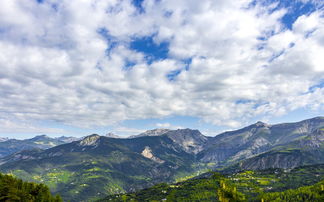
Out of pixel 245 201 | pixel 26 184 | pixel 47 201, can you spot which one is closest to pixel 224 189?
pixel 245 201

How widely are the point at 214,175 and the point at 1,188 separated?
80.3 metres

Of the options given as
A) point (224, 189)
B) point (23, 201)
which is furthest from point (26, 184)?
point (224, 189)

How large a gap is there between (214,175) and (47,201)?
328 feet

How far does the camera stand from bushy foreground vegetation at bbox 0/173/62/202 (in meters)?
72.6

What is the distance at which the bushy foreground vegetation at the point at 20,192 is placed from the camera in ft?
238

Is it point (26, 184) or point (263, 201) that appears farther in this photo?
point (26, 184)

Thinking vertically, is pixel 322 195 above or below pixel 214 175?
below

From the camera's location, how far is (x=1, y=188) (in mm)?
72812

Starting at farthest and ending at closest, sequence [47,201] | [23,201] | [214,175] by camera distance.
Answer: [47,201] < [23,201] < [214,175]

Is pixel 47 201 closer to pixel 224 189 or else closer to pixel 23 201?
pixel 23 201

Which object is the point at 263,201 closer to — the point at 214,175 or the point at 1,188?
the point at 214,175

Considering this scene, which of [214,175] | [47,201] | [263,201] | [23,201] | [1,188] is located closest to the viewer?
[214,175]

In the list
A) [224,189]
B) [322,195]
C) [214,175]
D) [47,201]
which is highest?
[214,175]

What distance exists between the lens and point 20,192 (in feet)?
271
